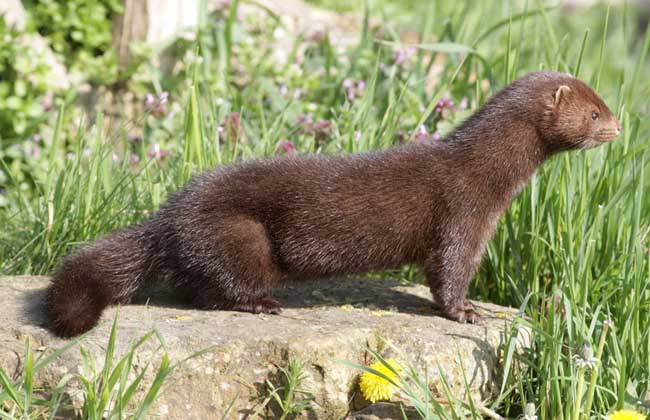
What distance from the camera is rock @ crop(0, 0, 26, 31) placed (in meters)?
7.07

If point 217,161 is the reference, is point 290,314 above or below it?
below

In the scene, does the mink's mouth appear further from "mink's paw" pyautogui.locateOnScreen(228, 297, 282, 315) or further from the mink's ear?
"mink's paw" pyautogui.locateOnScreen(228, 297, 282, 315)

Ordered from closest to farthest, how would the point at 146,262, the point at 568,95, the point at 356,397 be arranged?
1. the point at 356,397
2. the point at 146,262
3. the point at 568,95

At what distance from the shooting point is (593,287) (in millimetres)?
4199

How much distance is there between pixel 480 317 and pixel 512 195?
0.62 metres

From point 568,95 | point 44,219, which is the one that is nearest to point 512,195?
point 568,95

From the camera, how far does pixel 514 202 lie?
487 centimetres

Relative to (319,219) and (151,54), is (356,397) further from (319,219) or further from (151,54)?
(151,54)

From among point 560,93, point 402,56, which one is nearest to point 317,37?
point 402,56

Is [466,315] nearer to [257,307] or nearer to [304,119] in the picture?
[257,307]

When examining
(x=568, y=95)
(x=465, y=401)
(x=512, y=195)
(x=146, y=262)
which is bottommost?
(x=465, y=401)

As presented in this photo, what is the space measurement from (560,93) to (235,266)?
1720 millimetres

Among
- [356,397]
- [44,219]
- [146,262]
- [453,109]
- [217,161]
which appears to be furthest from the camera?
[453,109]

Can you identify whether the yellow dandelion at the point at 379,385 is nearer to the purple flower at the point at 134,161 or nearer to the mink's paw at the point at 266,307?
the mink's paw at the point at 266,307
